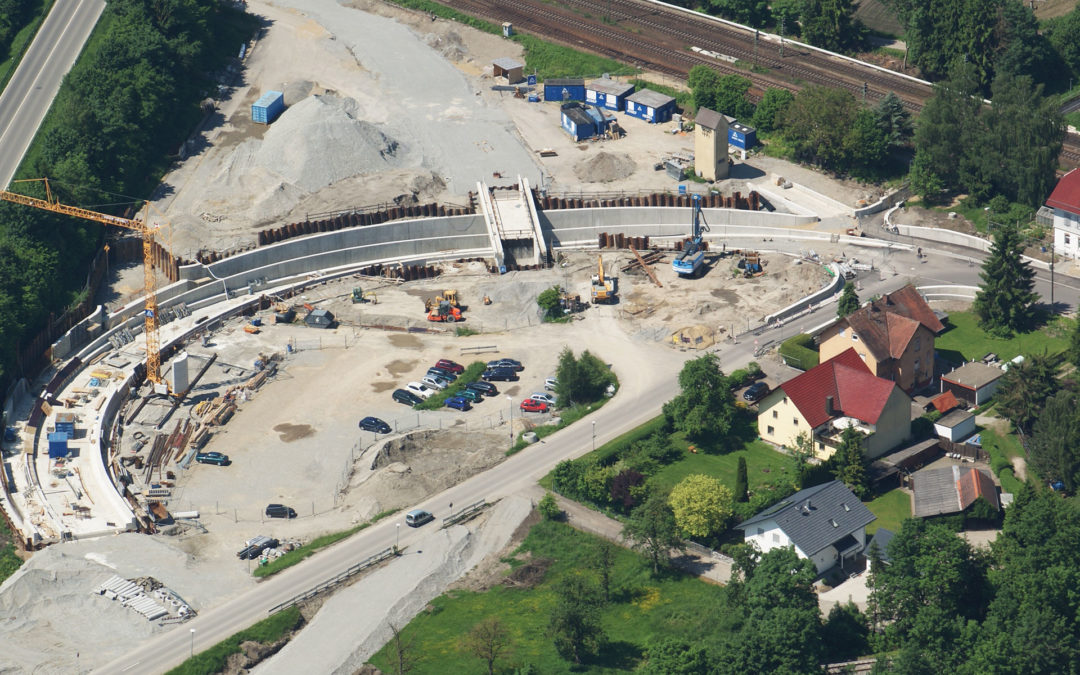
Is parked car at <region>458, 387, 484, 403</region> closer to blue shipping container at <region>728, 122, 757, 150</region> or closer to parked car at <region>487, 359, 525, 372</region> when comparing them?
parked car at <region>487, 359, 525, 372</region>

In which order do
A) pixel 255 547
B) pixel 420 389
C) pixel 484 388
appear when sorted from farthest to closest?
pixel 420 389
pixel 484 388
pixel 255 547

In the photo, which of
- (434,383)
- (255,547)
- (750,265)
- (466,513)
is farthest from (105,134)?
(466,513)

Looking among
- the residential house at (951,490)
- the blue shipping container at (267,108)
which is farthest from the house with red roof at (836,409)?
the blue shipping container at (267,108)

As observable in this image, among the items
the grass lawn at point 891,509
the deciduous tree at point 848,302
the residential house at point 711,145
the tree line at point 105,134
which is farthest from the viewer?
the residential house at point 711,145

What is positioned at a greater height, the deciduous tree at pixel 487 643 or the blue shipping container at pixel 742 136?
the blue shipping container at pixel 742 136

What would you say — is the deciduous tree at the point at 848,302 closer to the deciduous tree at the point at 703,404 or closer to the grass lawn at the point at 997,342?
the grass lawn at the point at 997,342

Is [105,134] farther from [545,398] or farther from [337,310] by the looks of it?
[545,398]
